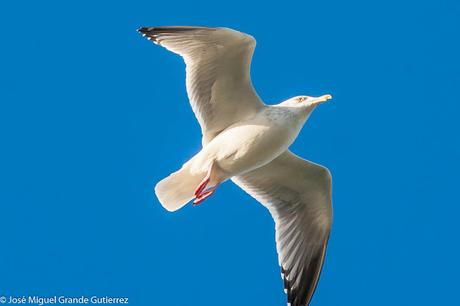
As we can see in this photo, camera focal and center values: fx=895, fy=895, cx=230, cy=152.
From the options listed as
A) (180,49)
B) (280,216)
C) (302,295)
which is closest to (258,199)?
(280,216)

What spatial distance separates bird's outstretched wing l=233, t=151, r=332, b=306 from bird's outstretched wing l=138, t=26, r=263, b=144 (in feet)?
2.66

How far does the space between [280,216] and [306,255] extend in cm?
47

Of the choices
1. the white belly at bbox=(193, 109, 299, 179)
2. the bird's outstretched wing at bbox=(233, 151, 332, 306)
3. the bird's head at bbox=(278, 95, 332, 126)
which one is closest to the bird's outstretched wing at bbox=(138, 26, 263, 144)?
the white belly at bbox=(193, 109, 299, 179)

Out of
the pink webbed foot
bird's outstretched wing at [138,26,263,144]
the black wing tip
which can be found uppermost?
the black wing tip

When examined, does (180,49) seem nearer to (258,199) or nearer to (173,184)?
(173,184)

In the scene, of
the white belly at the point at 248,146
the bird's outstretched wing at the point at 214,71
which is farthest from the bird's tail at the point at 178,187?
the bird's outstretched wing at the point at 214,71

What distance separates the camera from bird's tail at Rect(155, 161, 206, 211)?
26.9 feet

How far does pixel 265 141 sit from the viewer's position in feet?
25.9

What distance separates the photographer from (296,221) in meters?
8.96

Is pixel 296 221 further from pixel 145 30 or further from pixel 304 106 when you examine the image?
pixel 145 30

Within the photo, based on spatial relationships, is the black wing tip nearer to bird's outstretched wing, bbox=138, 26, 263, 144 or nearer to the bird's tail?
bird's outstretched wing, bbox=138, 26, 263, 144

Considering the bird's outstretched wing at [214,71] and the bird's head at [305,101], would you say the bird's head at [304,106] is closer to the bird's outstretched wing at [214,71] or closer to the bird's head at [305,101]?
the bird's head at [305,101]

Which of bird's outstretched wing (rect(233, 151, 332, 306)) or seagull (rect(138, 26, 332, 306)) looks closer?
seagull (rect(138, 26, 332, 306))

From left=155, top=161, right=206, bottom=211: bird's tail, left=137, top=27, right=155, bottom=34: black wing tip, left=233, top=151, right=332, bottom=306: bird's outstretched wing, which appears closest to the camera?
left=137, top=27, right=155, bottom=34: black wing tip
